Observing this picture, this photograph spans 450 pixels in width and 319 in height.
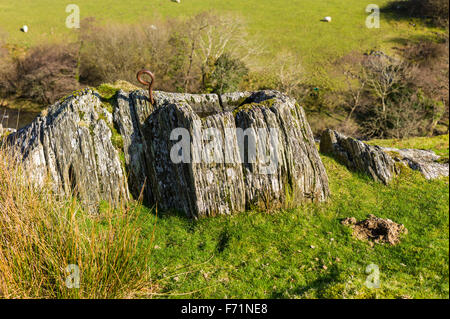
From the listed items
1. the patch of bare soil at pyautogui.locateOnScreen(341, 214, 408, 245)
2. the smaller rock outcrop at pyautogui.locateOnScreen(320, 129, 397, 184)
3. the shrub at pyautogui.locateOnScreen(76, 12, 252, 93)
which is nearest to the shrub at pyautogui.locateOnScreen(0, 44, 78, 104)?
the shrub at pyautogui.locateOnScreen(76, 12, 252, 93)

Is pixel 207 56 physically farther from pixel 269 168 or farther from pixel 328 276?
pixel 328 276

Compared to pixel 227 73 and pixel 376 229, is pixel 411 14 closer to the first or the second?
pixel 227 73

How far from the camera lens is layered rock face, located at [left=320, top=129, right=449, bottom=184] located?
14.1m

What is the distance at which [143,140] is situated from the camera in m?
11.4

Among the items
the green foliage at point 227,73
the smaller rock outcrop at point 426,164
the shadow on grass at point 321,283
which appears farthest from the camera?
the green foliage at point 227,73

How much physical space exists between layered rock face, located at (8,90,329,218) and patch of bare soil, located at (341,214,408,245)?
1.91 meters

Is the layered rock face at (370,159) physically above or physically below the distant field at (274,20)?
below

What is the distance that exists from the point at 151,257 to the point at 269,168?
5.57 metres

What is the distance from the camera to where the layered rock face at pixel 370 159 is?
1413 cm

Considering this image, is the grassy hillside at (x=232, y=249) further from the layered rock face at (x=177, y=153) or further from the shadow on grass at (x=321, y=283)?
the layered rock face at (x=177, y=153)

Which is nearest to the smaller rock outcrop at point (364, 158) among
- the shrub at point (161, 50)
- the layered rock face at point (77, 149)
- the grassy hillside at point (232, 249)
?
the grassy hillside at point (232, 249)

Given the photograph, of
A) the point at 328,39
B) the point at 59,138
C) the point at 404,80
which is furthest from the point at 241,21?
the point at 59,138

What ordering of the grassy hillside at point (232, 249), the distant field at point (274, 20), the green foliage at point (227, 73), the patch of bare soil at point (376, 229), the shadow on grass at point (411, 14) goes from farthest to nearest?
the shadow on grass at point (411, 14) < the distant field at point (274, 20) < the green foliage at point (227, 73) < the patch of bare soil at point (376, 229) < the grassy hillside at point (232, 249)

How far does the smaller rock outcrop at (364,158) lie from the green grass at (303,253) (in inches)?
67.5
